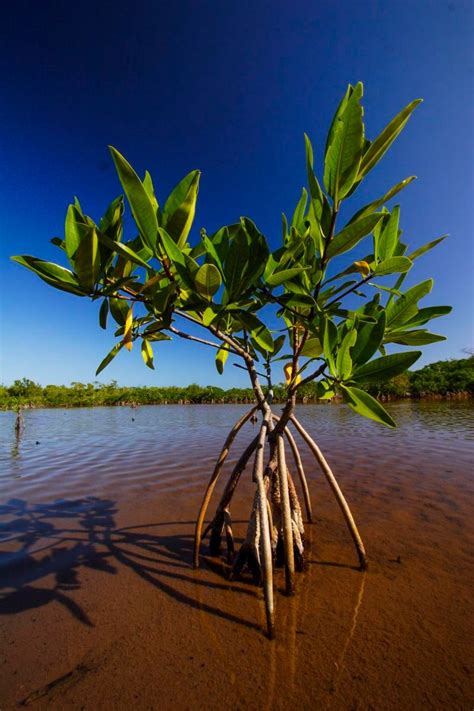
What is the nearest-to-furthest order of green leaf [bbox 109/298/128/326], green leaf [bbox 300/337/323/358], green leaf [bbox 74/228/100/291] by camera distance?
green leaf [bbox 74/228/100/291]
green leaf [bbox 109/298/128/326]
green leaf [bbox 300/337/323/358]

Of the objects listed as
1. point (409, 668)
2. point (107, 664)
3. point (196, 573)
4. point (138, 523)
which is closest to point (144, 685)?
point (107, 664)

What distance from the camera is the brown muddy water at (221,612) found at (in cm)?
130

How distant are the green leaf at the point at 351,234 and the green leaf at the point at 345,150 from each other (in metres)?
0.12

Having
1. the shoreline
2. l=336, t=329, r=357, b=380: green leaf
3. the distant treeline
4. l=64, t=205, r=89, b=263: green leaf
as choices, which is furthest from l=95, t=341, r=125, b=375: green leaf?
the distant treeline

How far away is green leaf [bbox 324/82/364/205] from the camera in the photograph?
3.29ft

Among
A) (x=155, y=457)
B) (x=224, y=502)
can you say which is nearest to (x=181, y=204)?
(x=224, y=502)

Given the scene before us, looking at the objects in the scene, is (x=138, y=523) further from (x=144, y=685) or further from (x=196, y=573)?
(x=144, y=685)

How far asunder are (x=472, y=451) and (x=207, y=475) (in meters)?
4.97

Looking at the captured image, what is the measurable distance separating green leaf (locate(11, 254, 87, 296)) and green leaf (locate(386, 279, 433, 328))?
147 cm

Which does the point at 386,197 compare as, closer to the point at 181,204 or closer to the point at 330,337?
the point at 330,337

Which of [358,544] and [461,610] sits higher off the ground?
[358,544]

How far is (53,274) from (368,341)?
4.48 ft

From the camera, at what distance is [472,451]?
5.78 metres

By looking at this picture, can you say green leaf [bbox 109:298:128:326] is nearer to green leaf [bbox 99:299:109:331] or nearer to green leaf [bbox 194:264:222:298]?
green leaf [bbox 99:299:109:331]
